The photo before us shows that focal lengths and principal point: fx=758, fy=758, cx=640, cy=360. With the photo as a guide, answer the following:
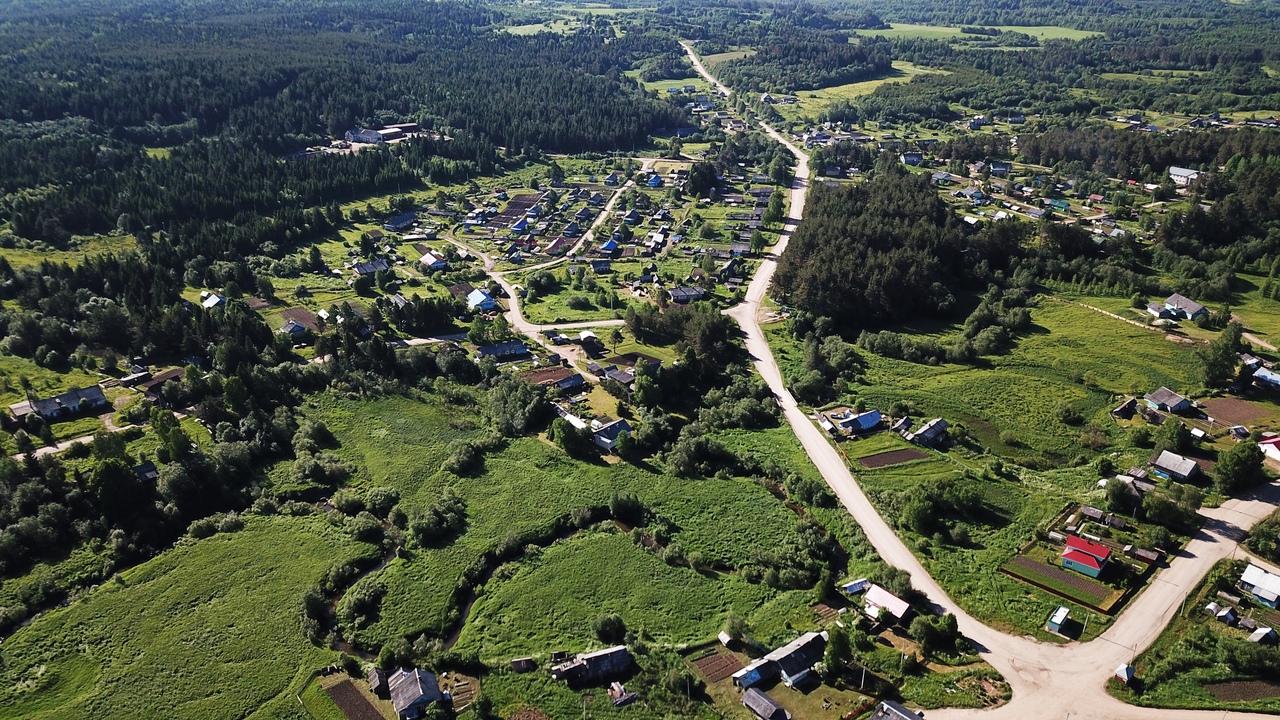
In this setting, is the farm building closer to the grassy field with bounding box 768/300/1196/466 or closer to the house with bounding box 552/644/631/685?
the house with bounding box 552/644/631/685

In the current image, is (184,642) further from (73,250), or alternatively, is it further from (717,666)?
(73,250)

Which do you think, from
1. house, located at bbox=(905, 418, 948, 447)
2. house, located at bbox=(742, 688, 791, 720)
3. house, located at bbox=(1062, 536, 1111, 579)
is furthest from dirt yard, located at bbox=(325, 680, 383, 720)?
house, located at bbox=(905, 418, 948, 447)

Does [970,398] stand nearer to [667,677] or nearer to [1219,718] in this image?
[1219,718]

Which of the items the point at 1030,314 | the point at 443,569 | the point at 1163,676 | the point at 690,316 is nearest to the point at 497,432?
the point at 443,569

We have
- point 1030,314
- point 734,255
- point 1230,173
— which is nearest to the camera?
point 1030,314

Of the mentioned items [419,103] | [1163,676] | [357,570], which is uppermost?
[419,103]

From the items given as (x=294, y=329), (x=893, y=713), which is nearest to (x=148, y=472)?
(x=294, y=329)

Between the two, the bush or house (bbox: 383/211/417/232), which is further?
house (bbox: 383/211/417/232)
